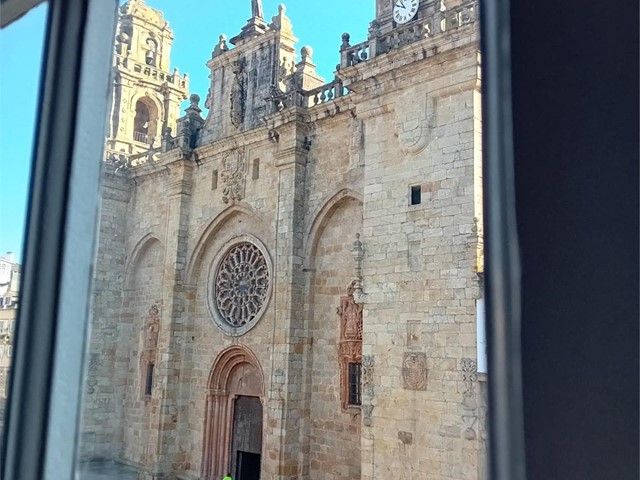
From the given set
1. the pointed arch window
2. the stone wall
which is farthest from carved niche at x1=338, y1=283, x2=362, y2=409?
the pointed arch window

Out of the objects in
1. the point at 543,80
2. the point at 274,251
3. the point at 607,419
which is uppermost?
the point at 274,251

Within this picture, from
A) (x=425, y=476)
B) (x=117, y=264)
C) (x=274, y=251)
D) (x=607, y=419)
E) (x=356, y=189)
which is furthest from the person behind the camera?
(x=117, y=264)

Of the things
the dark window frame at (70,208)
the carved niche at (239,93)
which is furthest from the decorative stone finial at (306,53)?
the dark window frame at (70,208)

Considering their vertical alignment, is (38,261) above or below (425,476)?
A: above

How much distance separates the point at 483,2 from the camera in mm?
735

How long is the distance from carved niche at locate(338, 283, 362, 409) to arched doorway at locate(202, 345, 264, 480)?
2.33m

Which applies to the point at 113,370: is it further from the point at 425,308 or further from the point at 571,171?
the point at 571,171

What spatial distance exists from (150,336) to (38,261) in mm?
14308

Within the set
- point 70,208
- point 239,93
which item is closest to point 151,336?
point 239,93

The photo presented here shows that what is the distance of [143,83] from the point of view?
64.3 feet

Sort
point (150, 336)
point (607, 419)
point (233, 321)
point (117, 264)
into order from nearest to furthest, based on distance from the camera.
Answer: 1. point (607, 419)
2. point (233, 321)
3. point (150, 336)
4. point (117, 264)

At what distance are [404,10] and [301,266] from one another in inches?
195

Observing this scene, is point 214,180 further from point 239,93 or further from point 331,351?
point 331,351

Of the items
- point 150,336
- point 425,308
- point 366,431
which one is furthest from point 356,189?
point 150,336
